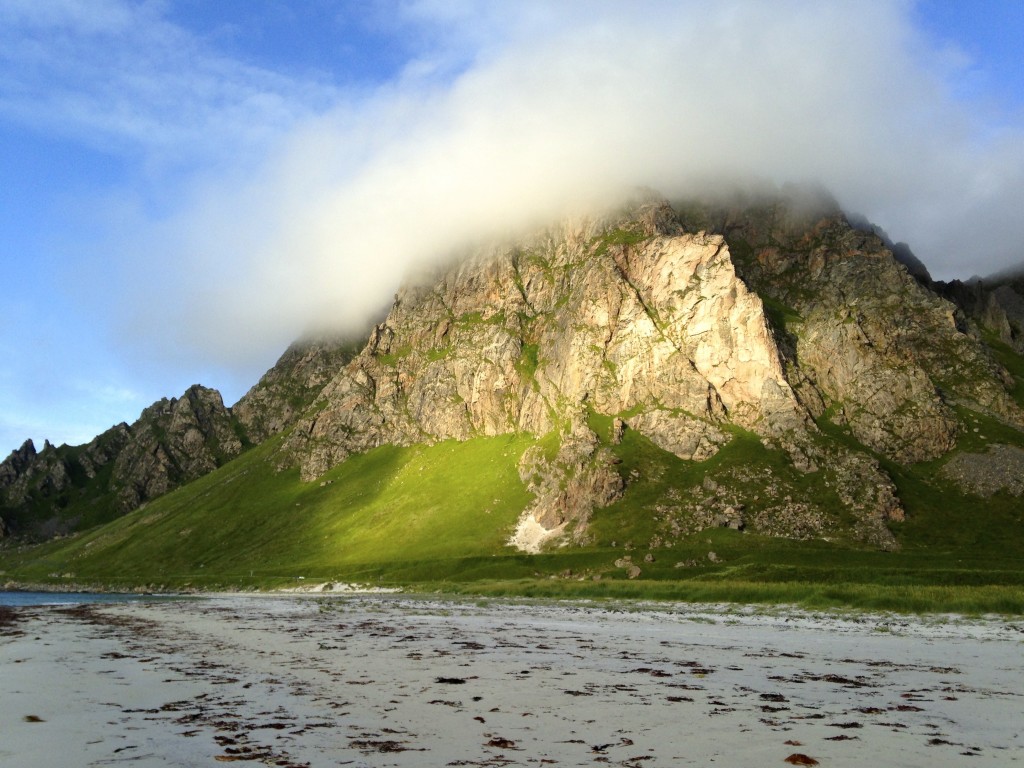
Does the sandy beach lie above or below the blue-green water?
above

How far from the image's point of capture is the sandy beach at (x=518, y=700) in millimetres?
11375

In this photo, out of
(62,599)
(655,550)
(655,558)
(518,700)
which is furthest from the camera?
(655,550)

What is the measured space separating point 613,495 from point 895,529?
2535 inches

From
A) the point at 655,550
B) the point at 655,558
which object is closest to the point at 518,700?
the point at 655,558

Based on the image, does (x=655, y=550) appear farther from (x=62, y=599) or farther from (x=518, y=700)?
(x=518, y=700)

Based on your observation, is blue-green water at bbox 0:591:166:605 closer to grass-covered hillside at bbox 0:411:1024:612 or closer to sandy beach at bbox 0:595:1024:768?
grass-covered hillside at bbox 0:411:1024:612

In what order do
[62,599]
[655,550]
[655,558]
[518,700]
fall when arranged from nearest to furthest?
[518,700] < [62,599] < [655,558] < [655,550]

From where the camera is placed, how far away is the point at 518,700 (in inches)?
655

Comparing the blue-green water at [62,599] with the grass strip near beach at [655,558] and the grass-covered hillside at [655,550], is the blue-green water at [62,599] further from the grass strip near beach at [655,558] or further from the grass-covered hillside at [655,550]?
the grass-covered hillside at [655,550]

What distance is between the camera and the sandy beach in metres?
11.4

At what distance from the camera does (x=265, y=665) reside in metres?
23.8

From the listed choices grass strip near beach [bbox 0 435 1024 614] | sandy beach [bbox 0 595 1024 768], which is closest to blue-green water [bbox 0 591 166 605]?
grass strip near beach [bbox 0 435 1024 614]

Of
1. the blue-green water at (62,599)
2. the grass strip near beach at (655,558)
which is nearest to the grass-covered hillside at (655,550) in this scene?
the grass strip near beach at (655,558)

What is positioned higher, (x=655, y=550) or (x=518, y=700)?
(x=518, y=700)
